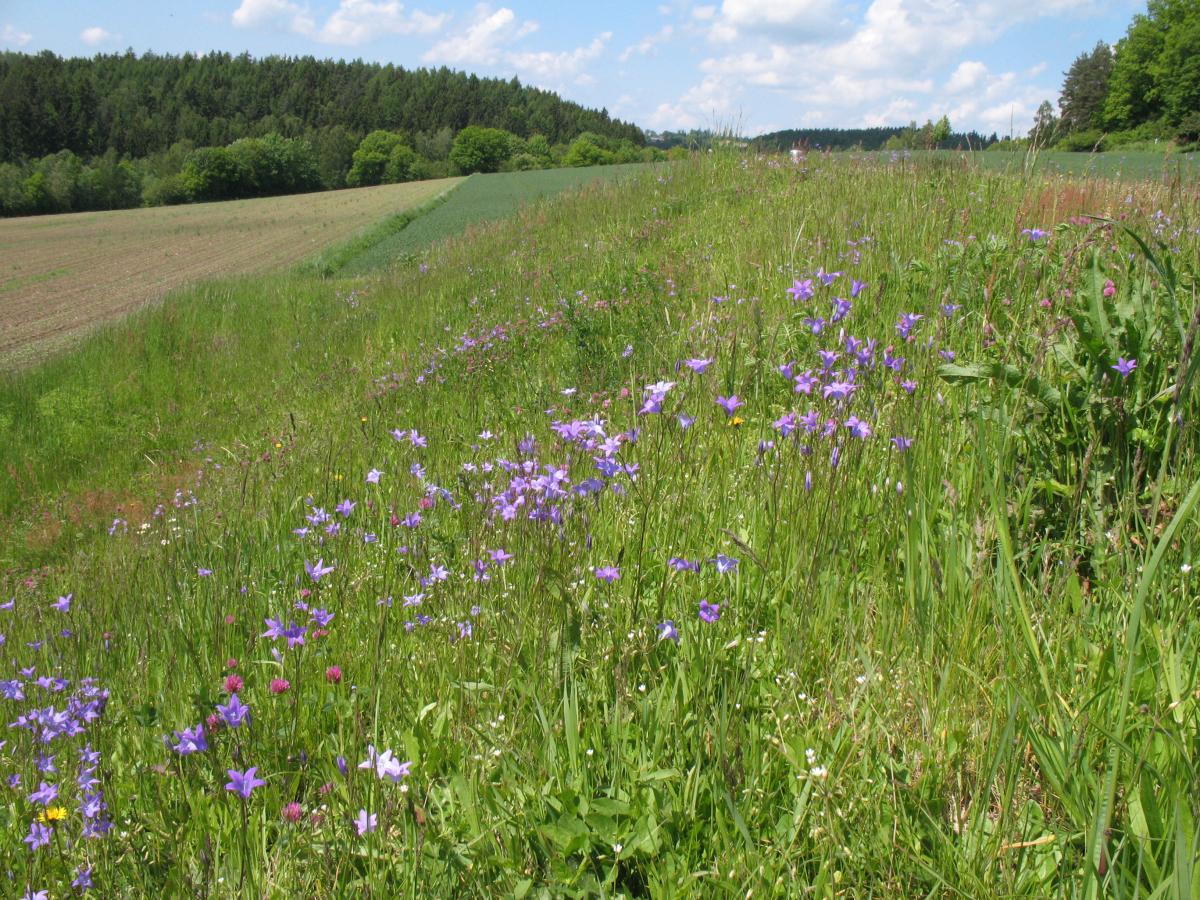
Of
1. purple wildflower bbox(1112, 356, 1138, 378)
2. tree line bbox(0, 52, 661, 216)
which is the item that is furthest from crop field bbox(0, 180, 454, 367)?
purple wildflower bbox(1112, 356, 1138, 378)

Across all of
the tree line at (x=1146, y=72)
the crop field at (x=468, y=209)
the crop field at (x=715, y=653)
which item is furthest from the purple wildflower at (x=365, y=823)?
the tree line at (x=1146, y=72)

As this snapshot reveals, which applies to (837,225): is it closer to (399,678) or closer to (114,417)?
(399,678)

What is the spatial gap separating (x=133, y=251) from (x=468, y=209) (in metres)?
24.2

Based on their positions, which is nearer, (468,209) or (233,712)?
(233,712)

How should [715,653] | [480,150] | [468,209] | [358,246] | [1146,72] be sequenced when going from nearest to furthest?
[715,653] → [358,246] → [468,209] → [1146,72] → [480,150]

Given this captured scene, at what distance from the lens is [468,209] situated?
104ft

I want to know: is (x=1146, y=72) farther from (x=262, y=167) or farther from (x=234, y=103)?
(x=234, y=103)

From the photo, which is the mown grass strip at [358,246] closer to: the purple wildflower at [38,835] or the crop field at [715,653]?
the crop field at [715,653]

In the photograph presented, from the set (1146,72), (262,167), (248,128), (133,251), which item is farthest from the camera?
(248,128)

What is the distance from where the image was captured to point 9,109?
9369 cm

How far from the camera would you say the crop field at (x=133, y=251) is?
26172 mm

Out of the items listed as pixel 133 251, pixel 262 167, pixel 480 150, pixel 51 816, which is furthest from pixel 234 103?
pixel 51 816

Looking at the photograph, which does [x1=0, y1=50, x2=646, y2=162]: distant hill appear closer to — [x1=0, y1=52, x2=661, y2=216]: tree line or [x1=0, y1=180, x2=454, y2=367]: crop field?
[x1=0, y1=52, x2=661, y2=216]: tree line

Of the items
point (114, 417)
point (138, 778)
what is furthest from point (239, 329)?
point (138, 778)
